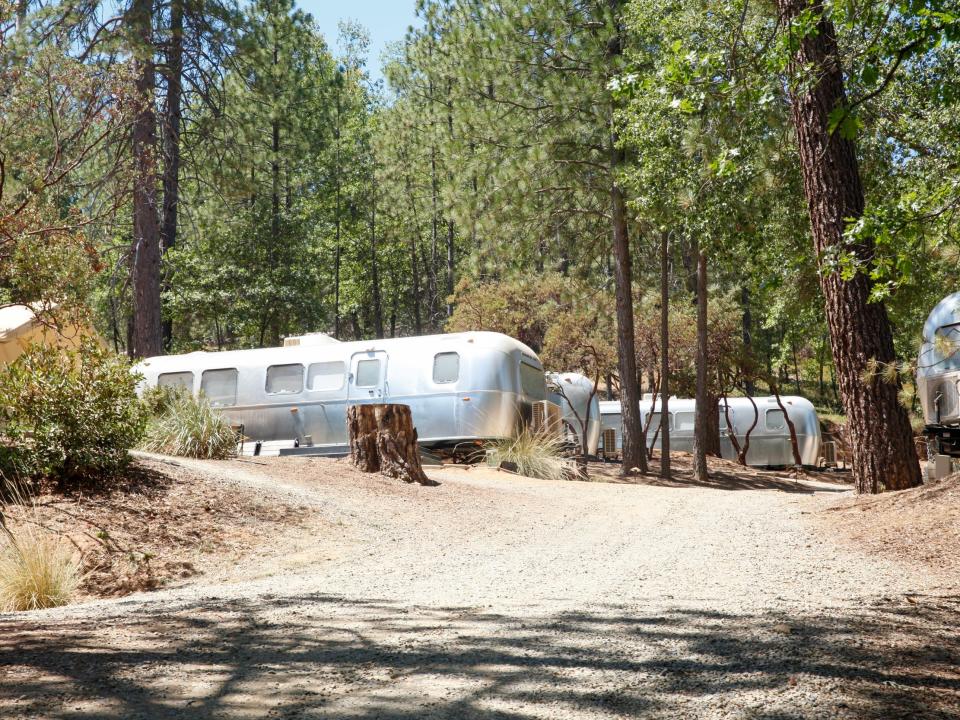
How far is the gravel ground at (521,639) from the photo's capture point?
9.62 ft

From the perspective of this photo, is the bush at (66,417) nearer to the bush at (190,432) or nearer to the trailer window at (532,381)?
the bush at (190,432)

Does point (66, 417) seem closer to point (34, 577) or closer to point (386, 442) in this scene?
point (34, 577)

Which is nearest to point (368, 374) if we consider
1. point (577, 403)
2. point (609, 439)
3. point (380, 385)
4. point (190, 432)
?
point (380, 385)

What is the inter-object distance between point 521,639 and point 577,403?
1878cm

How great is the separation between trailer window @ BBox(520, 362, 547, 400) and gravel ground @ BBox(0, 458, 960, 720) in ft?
30.3

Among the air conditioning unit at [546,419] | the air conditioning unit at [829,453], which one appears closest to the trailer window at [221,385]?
the air conditioning unit at [546,419]

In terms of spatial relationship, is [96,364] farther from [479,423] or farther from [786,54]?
[479,423]

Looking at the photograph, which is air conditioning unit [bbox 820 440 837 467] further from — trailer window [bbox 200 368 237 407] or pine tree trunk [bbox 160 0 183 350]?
pine tree trunk [bbox 160 0 183 350]

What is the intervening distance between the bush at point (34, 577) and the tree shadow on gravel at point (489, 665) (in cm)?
142

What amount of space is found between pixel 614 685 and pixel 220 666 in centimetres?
139

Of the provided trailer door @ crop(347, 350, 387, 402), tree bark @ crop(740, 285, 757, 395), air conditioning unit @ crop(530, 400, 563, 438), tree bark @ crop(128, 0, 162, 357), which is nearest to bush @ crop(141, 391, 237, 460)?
trailer door @ crop(347, 350, 387, 402)

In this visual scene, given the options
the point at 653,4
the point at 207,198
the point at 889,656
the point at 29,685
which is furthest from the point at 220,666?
the point at 207,198

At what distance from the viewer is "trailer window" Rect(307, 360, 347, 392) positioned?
16.0m

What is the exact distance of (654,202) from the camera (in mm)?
14094
